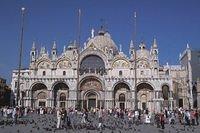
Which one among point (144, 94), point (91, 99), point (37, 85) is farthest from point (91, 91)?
point (37, 85)

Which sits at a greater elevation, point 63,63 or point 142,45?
point 142,45

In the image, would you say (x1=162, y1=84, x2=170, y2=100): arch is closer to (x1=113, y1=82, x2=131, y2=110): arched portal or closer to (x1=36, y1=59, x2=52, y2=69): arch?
(x1=113, y1=82, x2=131, y2=110): arched portal

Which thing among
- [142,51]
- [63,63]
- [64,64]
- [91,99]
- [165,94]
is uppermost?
[142,51]

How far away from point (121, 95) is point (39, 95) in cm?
1369

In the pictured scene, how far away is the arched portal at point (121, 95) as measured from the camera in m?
51.8

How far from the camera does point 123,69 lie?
173 ft

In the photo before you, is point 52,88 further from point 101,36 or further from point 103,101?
point 101,36

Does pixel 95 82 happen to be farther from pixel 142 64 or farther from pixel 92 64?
pixel 142 64

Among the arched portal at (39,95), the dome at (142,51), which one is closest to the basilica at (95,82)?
the arched portal at (39,95)

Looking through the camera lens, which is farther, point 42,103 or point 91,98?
point 42,103

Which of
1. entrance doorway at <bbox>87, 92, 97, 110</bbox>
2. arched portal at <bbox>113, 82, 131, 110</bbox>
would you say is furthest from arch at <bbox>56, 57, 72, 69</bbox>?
arched portal at <bbox>113, 82, 131, 110</bbox>

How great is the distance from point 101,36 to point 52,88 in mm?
18511

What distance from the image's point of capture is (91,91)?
5175cm

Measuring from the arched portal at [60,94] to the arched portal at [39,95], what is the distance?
1.65 metres
